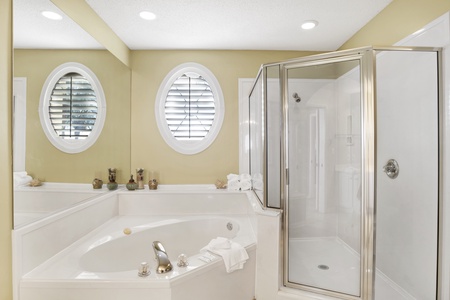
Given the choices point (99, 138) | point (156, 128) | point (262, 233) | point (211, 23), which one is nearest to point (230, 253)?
point (262, 233)

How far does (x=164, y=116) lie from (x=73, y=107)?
1129 mm

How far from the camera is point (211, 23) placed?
93.2 inches

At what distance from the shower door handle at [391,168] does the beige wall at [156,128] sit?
1583 mm

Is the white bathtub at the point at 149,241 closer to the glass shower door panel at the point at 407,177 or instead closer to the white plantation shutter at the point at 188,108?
the white plantation shutter at the point at 188,108

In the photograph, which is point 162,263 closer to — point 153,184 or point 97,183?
point 97,183

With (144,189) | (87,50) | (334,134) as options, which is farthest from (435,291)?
(87,50)

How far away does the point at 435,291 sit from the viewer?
65.8 inches

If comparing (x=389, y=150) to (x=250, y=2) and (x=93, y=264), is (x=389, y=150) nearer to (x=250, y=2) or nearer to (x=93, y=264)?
(x=250, y=2)

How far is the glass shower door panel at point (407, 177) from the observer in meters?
1.71

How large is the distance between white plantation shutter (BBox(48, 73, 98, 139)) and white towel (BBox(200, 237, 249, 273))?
1.45 metres

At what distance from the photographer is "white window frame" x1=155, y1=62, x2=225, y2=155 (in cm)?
298

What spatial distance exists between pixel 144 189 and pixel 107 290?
5.03 feet

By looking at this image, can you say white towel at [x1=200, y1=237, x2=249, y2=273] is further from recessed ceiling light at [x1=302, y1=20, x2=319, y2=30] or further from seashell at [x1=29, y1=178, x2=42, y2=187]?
recessed ceiling light at [x1=302, y1=20, x2=319, y2=30]

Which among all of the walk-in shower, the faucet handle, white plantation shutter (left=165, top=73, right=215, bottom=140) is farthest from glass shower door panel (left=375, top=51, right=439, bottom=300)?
white plantation shutter (left=165, top=73, right=215, bottom=140)
